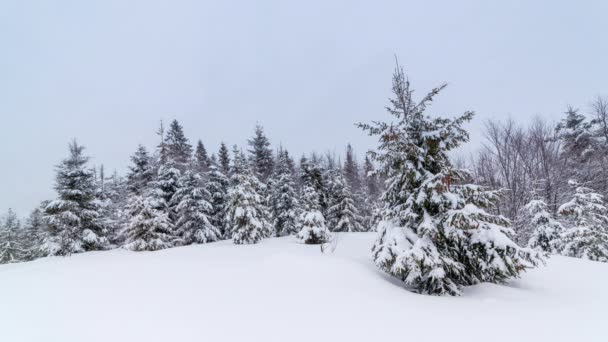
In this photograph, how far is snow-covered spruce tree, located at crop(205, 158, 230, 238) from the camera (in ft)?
70.8

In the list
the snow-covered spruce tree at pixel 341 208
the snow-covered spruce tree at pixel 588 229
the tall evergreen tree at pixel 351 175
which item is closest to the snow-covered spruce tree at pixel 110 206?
the snow-covered spruce tree at pixel 341 208

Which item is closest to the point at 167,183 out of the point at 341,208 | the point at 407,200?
the point at 341,208

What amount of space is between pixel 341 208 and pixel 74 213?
18574mm

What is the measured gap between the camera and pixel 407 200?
7.23 m

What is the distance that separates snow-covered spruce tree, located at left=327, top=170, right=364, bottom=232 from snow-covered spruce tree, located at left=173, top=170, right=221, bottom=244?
9834 millimetres

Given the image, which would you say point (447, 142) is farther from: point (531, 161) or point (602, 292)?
point (531, 161)

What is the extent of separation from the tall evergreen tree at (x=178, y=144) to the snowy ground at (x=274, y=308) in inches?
660

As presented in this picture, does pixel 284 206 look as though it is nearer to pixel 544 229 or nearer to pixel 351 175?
pixel 351 175

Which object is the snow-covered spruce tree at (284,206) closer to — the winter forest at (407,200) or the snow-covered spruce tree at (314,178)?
the winter forest at (407,200)

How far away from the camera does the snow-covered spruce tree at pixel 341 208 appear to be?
23.2 meters

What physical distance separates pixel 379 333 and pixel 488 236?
4.49 meters

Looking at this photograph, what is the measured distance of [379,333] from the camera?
384cm

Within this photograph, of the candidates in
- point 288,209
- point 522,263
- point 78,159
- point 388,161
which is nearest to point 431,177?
point 388,161

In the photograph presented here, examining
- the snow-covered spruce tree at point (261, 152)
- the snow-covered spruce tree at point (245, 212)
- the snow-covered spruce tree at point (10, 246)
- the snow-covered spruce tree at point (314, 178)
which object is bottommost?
the snow-covered spruce tree at point (10, 246)
